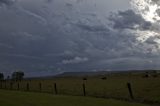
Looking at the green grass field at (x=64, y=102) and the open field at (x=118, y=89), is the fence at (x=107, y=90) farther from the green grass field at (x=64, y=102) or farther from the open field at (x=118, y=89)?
the green grass field at (x=64, y=102)

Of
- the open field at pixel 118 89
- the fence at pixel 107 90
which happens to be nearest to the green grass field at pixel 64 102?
the open field at pixel 118 89

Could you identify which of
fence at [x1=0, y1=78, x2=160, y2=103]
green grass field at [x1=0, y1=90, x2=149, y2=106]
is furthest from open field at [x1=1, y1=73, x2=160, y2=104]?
green grass field at [x1=0, y1=90, x2=149, y2=106]

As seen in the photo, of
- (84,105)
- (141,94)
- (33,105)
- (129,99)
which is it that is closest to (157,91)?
(141,94)

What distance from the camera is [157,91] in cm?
3703

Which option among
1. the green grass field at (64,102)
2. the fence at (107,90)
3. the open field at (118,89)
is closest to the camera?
the green grass field at (64,102)

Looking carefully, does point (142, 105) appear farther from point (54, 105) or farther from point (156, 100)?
point (54, 105)

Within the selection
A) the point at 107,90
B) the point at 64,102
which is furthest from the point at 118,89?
the point at 64,102

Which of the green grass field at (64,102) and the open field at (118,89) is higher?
the open field at (118,89)

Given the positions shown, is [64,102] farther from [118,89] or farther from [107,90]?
[107,90]

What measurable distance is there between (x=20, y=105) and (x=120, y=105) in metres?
8.45

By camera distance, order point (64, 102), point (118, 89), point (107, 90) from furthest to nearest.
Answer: point (107, 90) → point (118, 89) → point (64, 102)

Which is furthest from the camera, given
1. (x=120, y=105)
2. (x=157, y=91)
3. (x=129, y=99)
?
(x=157, y=91)

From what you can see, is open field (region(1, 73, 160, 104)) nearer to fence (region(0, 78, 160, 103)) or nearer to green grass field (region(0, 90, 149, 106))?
fence (region(0, 78, 160, 103))

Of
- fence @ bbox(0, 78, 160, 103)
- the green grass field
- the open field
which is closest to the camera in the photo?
the green grass field
